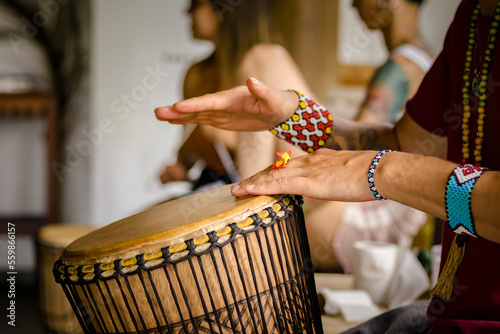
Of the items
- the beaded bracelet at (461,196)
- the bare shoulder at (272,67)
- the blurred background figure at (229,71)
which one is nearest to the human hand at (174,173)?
the blurred background figure at (229,71)

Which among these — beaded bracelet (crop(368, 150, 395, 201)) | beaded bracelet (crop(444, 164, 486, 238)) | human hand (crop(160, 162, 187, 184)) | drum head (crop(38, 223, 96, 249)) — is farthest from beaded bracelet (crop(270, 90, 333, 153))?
human hand (crop(160, 162, 187, 184))

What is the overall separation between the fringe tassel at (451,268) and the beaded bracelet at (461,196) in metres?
0.13

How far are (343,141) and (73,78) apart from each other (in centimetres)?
304

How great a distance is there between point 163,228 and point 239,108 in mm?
340

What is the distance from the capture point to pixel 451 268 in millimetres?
824

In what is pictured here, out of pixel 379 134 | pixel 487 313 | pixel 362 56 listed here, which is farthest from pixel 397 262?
pixel 362 56

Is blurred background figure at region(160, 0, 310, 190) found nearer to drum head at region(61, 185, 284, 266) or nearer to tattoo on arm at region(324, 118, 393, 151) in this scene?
tattoo on arm at region(324, 118, 393, 151)

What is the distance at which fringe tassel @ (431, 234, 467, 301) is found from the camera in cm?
81

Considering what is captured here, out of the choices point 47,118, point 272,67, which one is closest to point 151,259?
point 272,67

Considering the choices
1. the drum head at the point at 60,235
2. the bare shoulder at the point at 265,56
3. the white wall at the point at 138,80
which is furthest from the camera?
the white wall at the point at 138,80

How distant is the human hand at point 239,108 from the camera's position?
0.96m

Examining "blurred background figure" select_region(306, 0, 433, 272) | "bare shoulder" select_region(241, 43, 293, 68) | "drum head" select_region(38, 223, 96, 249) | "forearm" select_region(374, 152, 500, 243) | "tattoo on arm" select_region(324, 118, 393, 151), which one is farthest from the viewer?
"bare shoulder" select_region(241, 43, 293, 68)

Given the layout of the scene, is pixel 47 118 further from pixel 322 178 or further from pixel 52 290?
pixel 322 178

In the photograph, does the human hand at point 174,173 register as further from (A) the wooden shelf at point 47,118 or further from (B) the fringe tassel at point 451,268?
(B) the fringe tassel at point 451,268
